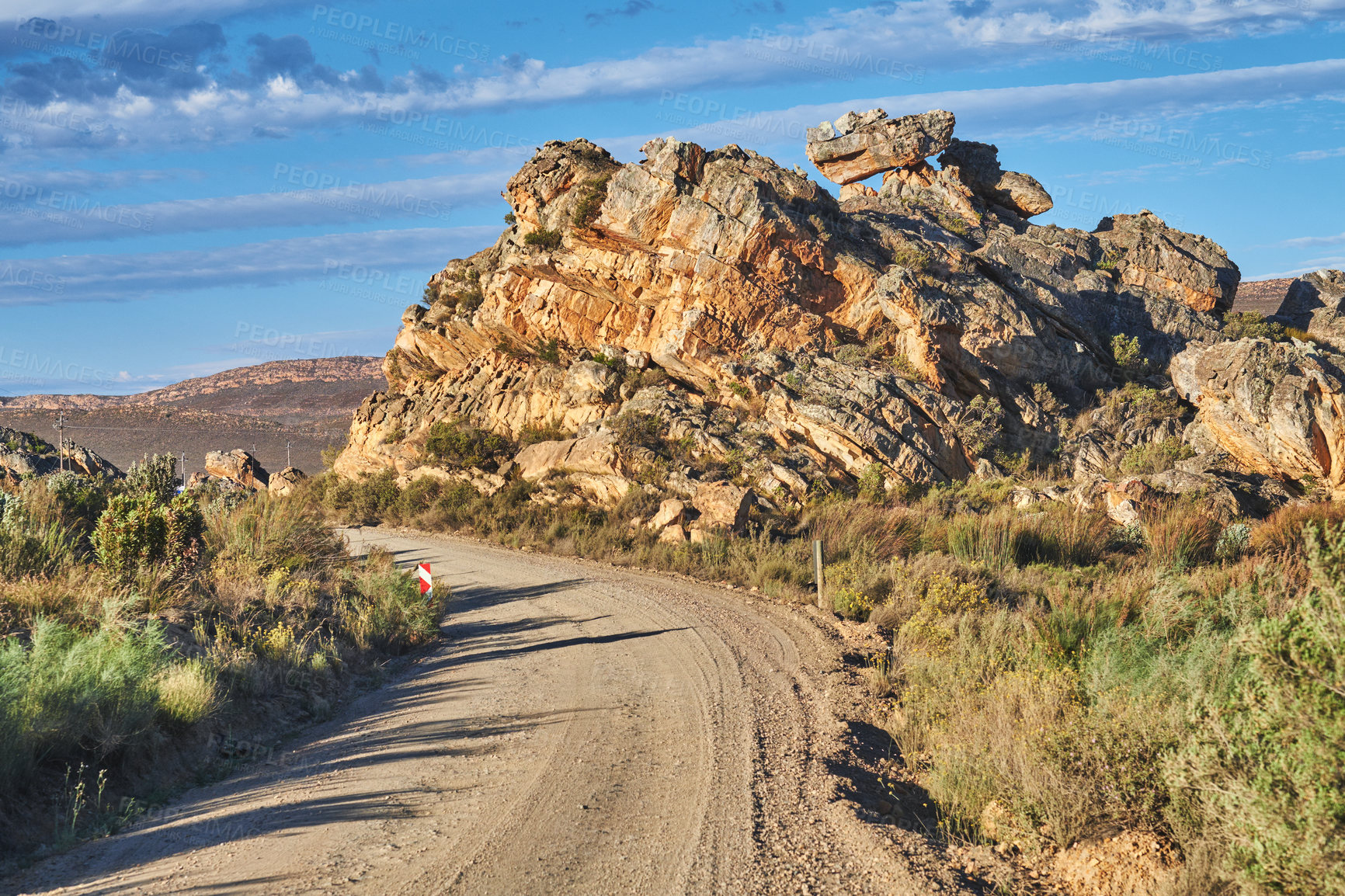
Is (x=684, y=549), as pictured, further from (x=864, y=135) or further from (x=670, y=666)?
(x=864, y=135)

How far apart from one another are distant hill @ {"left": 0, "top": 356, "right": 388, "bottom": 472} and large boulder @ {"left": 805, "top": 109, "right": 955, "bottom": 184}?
1529 inches

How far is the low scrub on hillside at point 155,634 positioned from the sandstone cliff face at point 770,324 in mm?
9275

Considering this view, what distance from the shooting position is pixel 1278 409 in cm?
2072

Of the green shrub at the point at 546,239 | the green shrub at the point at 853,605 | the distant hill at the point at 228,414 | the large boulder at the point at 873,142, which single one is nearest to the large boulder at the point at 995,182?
the large boulder at the point at 873,142

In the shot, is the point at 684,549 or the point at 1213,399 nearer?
the point at 684,549

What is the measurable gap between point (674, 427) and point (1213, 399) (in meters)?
14.7

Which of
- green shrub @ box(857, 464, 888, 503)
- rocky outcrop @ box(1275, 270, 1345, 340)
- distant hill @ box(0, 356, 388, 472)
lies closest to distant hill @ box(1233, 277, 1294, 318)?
rocky outcrop @ box(1275, 270, 1345, 340)

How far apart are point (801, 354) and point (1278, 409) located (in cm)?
1214

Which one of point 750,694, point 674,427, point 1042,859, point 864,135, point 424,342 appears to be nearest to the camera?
point 1042,859

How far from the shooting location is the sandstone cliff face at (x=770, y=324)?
2227 centimetres

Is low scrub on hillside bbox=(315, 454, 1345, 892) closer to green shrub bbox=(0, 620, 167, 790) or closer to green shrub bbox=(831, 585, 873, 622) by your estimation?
green shrub bbox=(831, 585, 873, 622)

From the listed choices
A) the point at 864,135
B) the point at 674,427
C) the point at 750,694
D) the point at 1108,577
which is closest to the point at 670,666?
the point at 750,694

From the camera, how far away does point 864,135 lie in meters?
36.8

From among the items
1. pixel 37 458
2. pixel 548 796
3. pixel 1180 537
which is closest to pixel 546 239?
pixel 37 458
